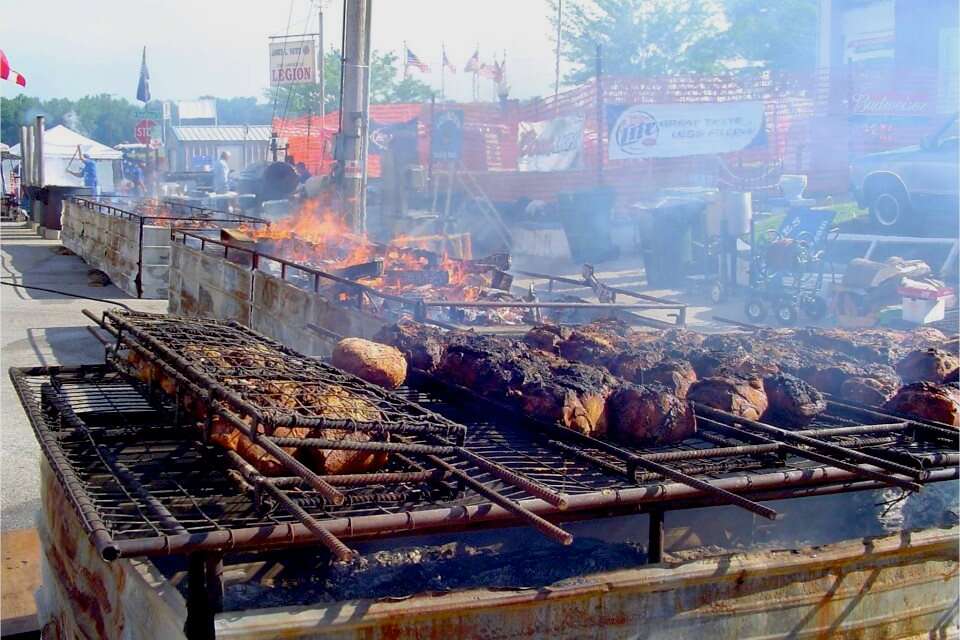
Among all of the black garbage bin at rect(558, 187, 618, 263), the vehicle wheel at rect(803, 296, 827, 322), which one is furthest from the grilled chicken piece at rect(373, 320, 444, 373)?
the black garbage bin at rect(558, 187, 618, 263)

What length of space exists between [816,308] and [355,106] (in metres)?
8.77

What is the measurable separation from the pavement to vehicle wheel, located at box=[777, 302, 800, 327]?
380 inches

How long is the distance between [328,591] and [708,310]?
1267cm

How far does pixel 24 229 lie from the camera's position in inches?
1173

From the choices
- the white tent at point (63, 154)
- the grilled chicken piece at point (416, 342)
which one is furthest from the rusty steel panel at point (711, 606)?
the white tent at point (63, 154)

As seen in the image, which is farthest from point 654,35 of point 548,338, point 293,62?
point 548,338

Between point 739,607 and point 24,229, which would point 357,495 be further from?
point 24,229

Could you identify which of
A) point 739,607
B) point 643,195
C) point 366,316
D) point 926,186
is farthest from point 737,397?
point 643,195

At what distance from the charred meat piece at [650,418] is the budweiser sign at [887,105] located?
68.0 ft

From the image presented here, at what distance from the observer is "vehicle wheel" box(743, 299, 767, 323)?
1382 centimetres

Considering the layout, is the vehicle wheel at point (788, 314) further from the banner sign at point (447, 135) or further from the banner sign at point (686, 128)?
the banner sign at point (447, 135)

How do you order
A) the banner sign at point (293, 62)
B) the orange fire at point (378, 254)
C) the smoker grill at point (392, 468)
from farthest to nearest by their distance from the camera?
the banner sign at point (293, 62), the orange fire at point (378, 254), the smoker grill at point (392, 468)

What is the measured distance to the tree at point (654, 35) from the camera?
3738 centimetres

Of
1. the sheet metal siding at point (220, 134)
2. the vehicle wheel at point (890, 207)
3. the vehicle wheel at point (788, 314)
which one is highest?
the sheet metal siding at point (220, 134)
